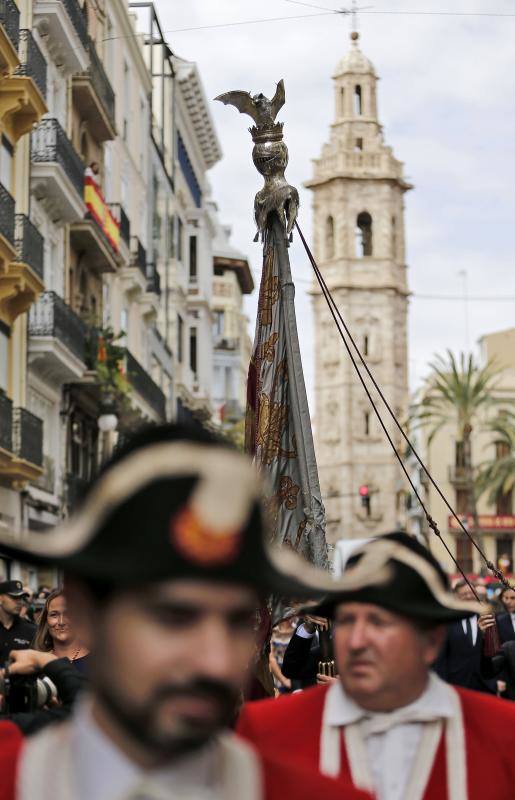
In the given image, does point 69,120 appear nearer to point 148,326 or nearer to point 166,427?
point 148,326

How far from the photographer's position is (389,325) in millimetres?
100062

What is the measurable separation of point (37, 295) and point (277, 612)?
20.1 m

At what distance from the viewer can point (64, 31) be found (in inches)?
1196

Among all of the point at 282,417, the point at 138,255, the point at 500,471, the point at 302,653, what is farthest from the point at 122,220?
the point at 500,471

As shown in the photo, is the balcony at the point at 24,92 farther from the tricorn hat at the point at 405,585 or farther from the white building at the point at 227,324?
the white building at the point at 227,324

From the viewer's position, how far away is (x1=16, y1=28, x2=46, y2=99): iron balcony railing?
27.8 metres

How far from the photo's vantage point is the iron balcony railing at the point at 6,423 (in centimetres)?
2617

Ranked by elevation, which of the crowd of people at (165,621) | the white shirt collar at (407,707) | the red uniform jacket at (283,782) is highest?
the crowd of people at (165,621)

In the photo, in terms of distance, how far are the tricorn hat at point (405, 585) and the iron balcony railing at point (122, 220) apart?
3424cm

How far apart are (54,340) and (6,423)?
3004 millimetres

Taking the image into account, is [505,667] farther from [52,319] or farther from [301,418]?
[52,319]

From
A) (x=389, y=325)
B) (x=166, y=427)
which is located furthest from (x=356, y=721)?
(x=389, y=325)

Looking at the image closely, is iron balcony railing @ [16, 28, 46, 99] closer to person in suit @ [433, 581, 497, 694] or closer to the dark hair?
person in suit @ [433, 581, 497, 694]

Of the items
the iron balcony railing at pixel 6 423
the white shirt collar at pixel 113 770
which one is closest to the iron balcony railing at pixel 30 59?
the iron balcony railing at pixel 6 423
